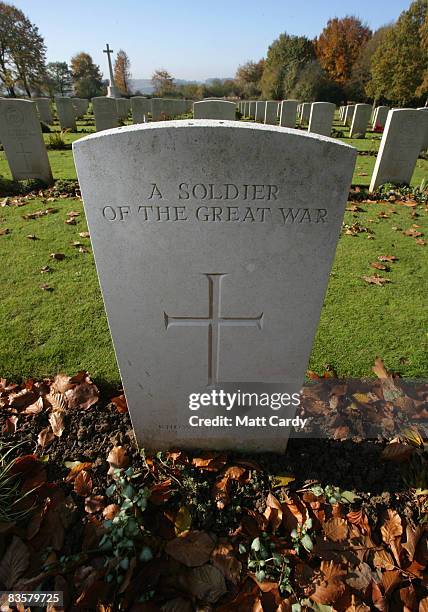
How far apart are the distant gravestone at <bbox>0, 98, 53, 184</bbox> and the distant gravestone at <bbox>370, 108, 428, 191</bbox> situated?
7.34 meters

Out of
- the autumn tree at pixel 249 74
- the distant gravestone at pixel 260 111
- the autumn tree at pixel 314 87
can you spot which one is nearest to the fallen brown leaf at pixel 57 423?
the distant gravestone at pixel 260 111

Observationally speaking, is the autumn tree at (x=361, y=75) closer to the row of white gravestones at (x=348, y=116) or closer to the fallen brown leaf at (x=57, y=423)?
the row of white gravestones at (x=348, y=116)

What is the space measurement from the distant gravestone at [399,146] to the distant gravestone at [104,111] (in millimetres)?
8021

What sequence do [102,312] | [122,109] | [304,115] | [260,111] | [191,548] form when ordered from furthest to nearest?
[260,111] → [304,115] → [122,109] → [102,312] → [191,548]

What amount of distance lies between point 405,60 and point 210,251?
2693cm

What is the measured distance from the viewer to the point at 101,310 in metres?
3.46

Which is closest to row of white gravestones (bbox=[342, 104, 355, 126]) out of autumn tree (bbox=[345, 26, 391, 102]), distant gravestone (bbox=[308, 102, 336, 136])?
distant gravestone (bbox=[308, 102, 336, 136])

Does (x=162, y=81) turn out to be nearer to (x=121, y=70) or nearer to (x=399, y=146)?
(x=121, y=70)

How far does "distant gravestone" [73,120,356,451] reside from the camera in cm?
124

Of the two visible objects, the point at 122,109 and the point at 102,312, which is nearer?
the point at 102,312

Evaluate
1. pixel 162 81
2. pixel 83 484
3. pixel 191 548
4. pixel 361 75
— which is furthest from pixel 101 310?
pixel 162 81

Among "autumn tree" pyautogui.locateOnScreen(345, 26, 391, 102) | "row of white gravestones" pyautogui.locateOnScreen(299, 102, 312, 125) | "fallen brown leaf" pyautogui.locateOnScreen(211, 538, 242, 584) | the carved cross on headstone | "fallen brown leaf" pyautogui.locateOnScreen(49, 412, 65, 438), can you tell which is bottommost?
"fallen brown leaf" pyautogui.locateOnScreen(211, 538, 242, 584)

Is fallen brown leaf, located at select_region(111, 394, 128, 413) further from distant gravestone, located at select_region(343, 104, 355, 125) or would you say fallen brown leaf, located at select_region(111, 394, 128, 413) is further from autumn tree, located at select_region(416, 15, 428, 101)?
autumn tree, located at select_region(416, 15, 428, 101)

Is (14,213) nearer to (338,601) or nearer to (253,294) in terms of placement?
(253,294)
